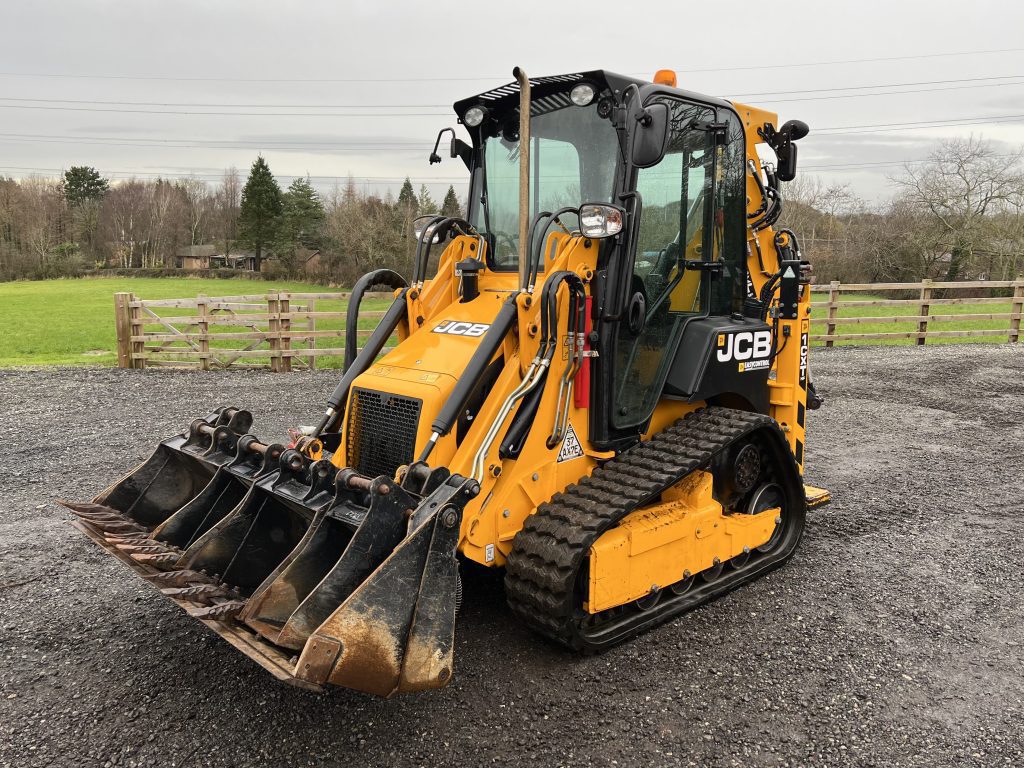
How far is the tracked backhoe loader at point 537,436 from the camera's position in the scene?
3039 mm

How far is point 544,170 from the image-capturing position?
4.43m

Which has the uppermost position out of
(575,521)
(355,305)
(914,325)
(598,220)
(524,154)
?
(524,154)

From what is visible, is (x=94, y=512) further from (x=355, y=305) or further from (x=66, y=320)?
(x=66, y=320)

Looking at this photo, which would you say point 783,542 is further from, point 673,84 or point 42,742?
point 42,742

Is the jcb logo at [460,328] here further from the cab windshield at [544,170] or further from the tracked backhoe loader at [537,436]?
the cab windshield at [544,170]

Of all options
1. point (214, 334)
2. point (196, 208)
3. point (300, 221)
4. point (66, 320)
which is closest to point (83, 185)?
point (196, 208)

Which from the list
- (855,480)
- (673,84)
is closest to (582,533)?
(673,84)

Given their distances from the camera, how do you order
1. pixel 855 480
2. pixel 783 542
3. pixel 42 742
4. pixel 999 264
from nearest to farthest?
pixel 42 742 < pixel 783 542 < pixel 855 480 < pixel 999 264

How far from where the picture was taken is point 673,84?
4672 millimetres

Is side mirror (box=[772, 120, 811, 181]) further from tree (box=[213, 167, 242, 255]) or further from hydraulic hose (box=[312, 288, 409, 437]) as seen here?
tree (box=[213, 167, 242, 255])

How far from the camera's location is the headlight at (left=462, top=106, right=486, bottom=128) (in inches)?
189

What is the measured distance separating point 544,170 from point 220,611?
294 centimetres

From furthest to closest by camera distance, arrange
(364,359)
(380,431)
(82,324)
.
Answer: (82,324) < (364,359) < (380,431)

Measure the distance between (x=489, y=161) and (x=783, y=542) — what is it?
3.29 metres
